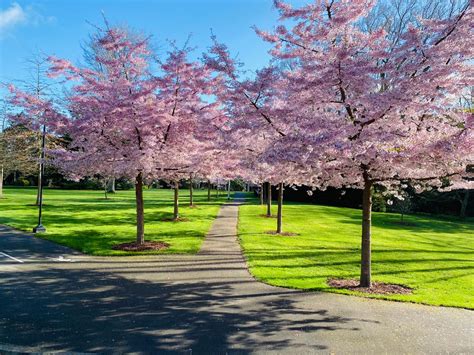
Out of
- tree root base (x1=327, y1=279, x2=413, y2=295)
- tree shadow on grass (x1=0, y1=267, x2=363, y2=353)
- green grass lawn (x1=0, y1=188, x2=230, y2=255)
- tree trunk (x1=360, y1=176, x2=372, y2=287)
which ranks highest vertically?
tree trunk (x1=360, y1=176, x2=372, y2=287)

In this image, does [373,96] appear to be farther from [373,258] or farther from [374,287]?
[373,258]

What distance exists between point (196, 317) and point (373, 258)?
7.79m

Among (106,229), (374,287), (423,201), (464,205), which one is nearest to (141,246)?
(106,229)

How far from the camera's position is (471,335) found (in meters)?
5.83

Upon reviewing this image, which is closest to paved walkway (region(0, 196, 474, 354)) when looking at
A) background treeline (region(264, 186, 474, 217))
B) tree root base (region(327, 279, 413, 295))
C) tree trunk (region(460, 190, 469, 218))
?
tree root base (region(327, 279, 413, 295))

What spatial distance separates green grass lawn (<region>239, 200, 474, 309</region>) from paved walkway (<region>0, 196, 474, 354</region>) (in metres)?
0.93

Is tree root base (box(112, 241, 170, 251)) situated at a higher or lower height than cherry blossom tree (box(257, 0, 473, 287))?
lower

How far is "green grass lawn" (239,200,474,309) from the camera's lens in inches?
343

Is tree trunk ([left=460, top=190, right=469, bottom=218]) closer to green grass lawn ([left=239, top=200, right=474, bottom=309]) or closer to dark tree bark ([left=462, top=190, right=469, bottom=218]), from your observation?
dark tree bark ([left=462, top=190, right=469, bottom=218])

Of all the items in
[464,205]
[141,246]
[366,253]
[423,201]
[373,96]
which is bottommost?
[141,246]

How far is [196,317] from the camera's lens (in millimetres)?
6344

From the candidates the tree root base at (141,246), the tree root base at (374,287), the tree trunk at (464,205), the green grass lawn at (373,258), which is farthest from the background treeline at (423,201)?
the tree root base at (374,287)

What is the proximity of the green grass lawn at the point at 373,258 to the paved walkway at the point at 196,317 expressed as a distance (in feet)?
3.05

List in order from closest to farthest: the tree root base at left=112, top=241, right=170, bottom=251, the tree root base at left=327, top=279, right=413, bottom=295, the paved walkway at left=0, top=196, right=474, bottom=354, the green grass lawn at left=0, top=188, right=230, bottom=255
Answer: the paved walkway at left=0, top=196, right=474, bottom=354
the tree root base at left=327, top=279, right=413, bottom=295
the tree root base at left=112, top=241, right=170, bottom=251
the green grass lawn at left=0, top=188, right=230, bottom=255
